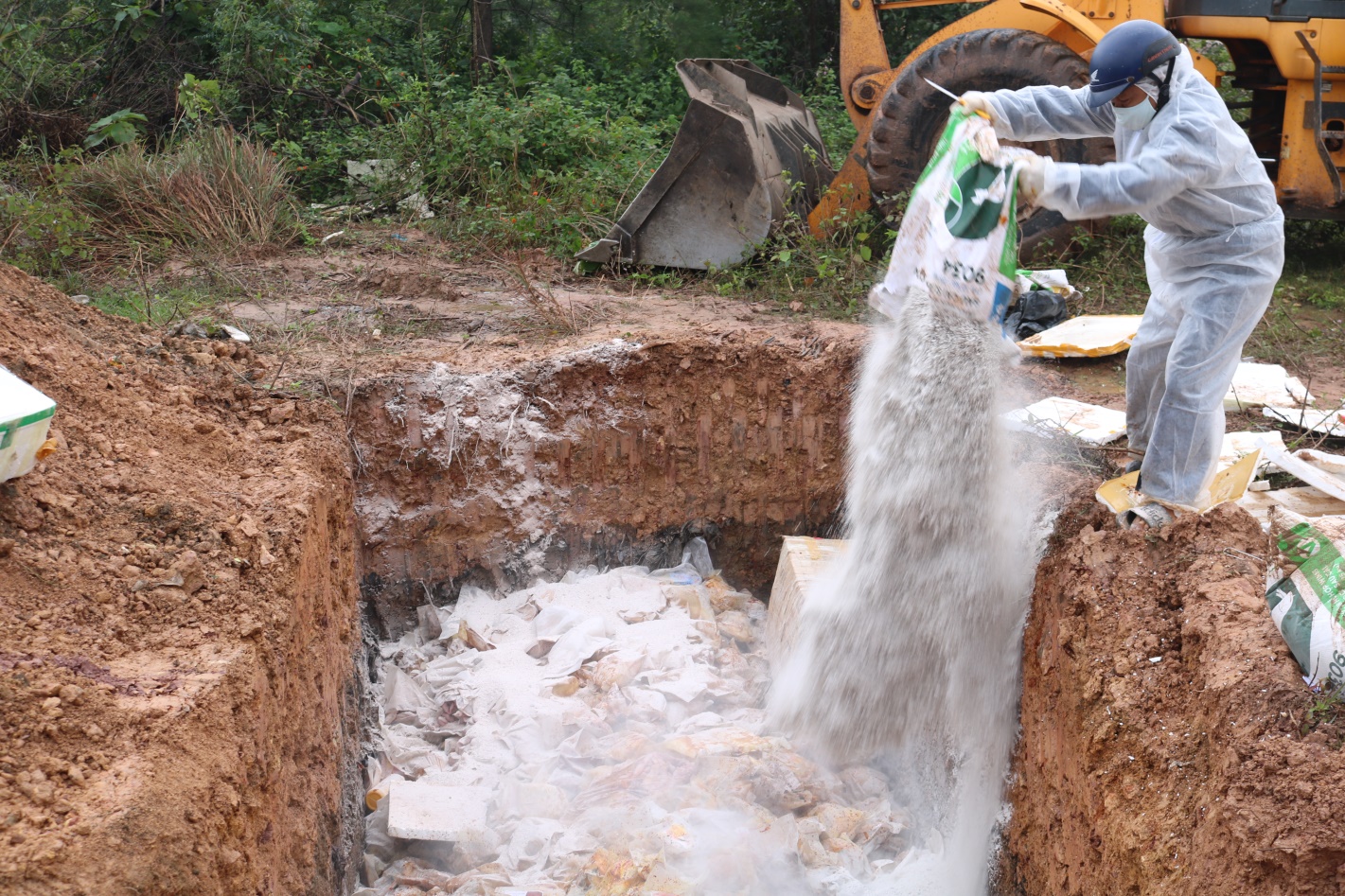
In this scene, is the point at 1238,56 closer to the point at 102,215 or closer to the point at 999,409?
the point at 999,409

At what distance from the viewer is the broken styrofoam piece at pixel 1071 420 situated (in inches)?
177

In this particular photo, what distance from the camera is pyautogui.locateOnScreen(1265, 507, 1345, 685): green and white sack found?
2461 mm

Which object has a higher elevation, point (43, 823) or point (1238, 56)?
point (1238, 56)

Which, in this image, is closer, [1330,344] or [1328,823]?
[1328,823]

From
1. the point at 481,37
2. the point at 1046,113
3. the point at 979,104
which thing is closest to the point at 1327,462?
the point at 1046,113

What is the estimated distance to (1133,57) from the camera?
3.34 metres

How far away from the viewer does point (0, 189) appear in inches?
260

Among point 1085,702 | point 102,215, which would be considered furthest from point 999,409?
point 102,215

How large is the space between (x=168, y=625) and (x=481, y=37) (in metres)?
8.30

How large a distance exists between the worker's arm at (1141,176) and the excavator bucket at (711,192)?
3353 mm

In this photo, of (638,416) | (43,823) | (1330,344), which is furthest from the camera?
(1330,344)

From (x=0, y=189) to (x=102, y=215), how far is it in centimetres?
60

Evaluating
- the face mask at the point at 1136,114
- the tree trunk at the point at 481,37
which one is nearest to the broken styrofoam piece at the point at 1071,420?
the face mask at the point at 1136,114

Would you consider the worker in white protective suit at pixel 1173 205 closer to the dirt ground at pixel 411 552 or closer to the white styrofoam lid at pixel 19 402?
the dirt ground at pixel 411 552
